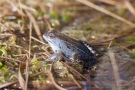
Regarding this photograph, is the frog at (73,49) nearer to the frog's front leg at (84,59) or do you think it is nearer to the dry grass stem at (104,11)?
the frog's front leg at (84,59)

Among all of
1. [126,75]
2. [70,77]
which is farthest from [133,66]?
[70,77]

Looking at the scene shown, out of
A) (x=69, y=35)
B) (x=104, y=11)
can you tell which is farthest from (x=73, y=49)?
(x=104, y=11)

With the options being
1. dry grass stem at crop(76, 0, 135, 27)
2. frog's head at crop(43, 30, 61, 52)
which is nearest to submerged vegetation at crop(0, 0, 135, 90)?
dry grass stem at crop(76, 0, 135, 27)

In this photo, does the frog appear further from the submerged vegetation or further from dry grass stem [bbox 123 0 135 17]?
dry grass stem [bbox 123 0 135 17]

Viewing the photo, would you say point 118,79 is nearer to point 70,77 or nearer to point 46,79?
point 70,77

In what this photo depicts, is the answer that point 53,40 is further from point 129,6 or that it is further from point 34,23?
point 129,6

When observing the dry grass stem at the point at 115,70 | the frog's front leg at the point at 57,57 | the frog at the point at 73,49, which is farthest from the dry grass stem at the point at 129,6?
the frog's front leg at the point at 57,57
